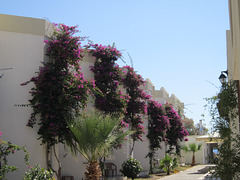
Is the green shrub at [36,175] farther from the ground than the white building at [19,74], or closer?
closer

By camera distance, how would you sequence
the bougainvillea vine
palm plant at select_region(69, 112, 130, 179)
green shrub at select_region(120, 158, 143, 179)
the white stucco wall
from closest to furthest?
palm plant at select_region(69, 112, 130, 179)
the white stucco wall
the bougainvillea vine
green shrub at select_region(120, 158, 143, 179)

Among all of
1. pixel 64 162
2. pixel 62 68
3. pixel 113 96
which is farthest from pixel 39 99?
pixel 113 96

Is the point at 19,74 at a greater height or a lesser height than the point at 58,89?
greater

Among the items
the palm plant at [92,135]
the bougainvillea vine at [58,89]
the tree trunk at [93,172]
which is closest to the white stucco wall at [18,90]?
the bougainvillea vine at [58,89]

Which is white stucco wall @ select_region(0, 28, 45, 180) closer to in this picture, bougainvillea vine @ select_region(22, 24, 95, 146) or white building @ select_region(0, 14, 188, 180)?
white building @ select_region(0, 14, 188, 180)

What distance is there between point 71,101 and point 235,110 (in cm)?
581

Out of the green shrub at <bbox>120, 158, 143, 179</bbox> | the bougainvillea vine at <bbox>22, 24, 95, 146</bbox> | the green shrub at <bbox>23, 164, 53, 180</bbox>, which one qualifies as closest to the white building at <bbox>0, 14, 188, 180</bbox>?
the bougainvillea vine at <bbox>22, 24, 95, 146</bbox>

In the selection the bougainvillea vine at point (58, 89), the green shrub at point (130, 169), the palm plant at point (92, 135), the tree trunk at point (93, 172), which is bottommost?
the green shrub at point (130, 169)

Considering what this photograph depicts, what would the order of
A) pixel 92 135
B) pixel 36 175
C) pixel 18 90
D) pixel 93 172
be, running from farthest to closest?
pixel 18 90 → pixel 93 172 → pixel 92 135 → pixel 36 175

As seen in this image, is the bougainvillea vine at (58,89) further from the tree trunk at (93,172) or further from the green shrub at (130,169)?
the green shrub at (130,169)

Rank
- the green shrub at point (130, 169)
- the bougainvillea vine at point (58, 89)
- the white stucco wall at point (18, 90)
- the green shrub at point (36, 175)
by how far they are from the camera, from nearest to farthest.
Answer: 1. the green shrub at point (36, 175)
2. the white stucco wall at point (18, 90)
3. the bougainvillea vine at point (58, 89)
4. the green shrub at point (130, 169)

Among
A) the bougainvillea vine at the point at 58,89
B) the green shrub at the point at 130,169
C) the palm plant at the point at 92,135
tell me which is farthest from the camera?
the green shrub at the point at 130,169

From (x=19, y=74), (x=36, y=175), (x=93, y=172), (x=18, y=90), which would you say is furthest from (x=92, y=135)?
(x=19, y=74)

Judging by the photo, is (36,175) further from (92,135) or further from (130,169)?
(130,169)
